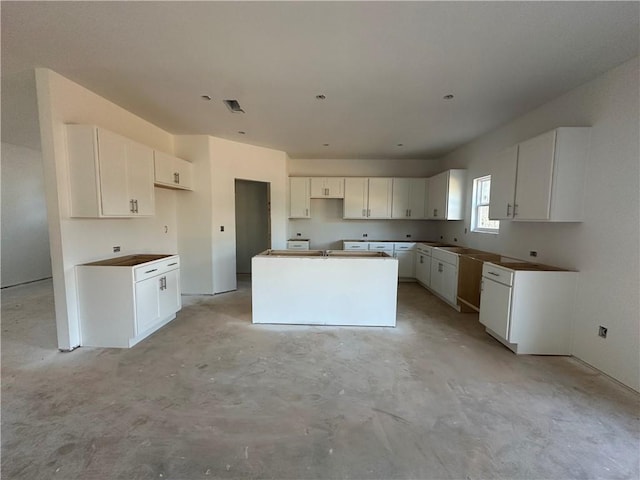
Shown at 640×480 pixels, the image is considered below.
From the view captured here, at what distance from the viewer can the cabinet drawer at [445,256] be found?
13.9ft

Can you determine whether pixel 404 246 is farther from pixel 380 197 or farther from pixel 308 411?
pixel 308 411

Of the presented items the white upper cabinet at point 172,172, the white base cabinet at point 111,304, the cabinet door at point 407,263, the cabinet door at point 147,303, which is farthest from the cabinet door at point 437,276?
the white upper cabinet at point 172,172

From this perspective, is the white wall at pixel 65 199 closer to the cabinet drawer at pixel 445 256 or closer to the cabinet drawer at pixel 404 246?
the cabinet drawer at pixel 445 256

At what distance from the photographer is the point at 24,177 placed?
5434mm

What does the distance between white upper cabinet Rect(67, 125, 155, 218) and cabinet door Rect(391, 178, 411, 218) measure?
4871 mm

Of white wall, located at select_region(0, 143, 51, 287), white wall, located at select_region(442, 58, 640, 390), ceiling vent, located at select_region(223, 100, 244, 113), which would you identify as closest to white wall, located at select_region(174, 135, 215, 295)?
ceiling vent, located at select_region(223, 100, 244, 113)

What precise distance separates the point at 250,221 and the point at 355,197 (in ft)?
8.57

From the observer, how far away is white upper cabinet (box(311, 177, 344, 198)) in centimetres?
616

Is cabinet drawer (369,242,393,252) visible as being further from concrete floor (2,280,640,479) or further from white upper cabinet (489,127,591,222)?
A: white upper cabinet (489,127,591,222)

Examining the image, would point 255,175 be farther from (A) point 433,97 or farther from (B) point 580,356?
(B) point 580,356

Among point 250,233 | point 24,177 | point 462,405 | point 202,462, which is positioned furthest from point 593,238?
point 24,177

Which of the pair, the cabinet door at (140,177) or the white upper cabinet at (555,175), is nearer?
the white upper cabinet at (555,175)

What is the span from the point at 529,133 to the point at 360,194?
3233mm

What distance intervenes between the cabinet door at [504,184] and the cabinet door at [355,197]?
282cm
